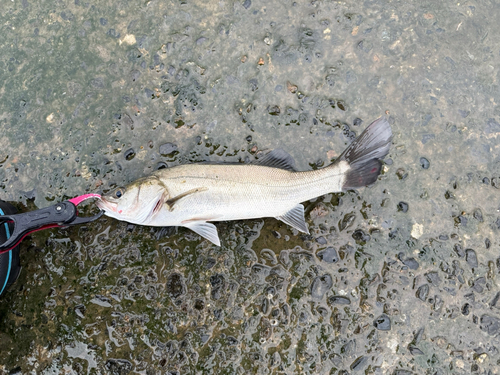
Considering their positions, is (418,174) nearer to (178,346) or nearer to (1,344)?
(178,346)

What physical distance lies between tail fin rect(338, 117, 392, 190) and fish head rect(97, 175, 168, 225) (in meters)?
1.86

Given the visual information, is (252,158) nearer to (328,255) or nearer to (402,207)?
(328,255)

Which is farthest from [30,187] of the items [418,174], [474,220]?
[474,220]

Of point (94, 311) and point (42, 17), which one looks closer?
point (94, 311)

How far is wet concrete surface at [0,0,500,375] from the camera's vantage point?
11.7 feet

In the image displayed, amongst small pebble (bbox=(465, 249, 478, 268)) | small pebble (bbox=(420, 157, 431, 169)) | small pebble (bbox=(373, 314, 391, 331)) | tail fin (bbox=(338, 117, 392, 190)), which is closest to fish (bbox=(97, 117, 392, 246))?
tail fin (bbox=(338, 117, 392, 190))

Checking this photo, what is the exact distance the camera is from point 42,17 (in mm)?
3902

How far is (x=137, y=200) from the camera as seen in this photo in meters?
3.32

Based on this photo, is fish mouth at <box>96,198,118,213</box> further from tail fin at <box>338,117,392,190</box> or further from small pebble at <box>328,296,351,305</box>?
small pebble at <box>328,296,351,305</box>

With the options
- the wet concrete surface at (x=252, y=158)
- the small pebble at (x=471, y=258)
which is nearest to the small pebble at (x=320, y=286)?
the wet concrete surface at (x=252, y=158)

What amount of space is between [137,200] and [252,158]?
1289mm

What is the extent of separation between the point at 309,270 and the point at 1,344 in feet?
11.0

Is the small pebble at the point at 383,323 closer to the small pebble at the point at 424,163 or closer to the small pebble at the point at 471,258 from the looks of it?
the small pebble at the point at 471,258

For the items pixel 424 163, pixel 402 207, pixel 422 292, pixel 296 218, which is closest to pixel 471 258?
pixel 422 292
